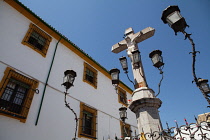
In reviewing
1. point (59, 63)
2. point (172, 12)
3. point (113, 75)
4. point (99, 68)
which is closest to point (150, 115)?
point (113, 75)

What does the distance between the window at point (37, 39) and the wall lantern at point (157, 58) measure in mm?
5681

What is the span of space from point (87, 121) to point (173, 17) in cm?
692

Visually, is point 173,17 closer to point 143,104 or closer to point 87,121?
point 143,104

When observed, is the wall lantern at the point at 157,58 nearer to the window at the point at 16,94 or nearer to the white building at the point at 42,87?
the white building at the point at 42,87

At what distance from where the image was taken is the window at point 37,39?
725cm

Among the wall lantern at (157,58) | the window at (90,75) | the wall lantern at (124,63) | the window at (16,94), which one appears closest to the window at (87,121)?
the window at (90,75)

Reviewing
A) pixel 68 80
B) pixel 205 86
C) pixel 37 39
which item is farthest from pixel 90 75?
pixel 205 86

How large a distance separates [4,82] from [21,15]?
400cm

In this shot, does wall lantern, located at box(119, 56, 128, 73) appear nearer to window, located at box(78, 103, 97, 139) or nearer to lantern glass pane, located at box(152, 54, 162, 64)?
lantern glass pane, located at box(152, 54, 162, 64)

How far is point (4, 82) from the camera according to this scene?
5.54 meters

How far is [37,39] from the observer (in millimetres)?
7887

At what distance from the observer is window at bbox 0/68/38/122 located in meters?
5.36

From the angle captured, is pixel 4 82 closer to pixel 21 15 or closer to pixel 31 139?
pixel 31 139

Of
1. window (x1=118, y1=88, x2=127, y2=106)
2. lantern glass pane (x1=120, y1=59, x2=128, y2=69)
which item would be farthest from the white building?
lantern glass pane (x1=120, y1=59, x2=128, y2=69)
